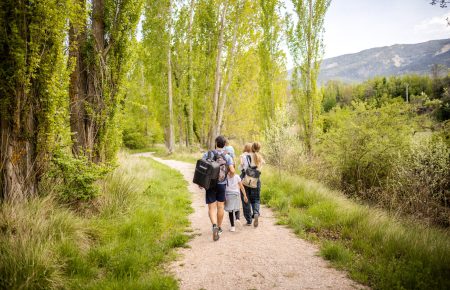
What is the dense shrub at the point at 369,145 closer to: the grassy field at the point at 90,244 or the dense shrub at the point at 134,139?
the grassy field at the point at 90,244

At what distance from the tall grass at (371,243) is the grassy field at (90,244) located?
2.68 metres

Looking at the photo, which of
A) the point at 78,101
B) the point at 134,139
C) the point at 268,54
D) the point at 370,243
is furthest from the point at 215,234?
the point at 134,139

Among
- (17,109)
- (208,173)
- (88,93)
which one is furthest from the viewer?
(88,93)

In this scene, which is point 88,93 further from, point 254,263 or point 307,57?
point 307,57

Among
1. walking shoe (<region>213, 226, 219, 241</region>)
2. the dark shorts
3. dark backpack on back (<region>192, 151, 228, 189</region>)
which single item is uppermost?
dark backpack on back (<region>192, 151, 228, 189</region>)

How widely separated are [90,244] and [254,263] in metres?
2.79

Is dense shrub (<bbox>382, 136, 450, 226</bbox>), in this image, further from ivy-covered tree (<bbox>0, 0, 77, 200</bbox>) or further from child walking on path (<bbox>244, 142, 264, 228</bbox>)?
ivy-covered tree (<bbox>0, 0, 77, 200</bbox>)

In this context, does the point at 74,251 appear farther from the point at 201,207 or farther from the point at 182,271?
the point at 201,207

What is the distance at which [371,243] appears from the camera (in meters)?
4.63

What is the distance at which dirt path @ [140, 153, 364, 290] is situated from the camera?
11.7 ft

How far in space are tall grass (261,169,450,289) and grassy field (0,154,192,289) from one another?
2678 millimetres

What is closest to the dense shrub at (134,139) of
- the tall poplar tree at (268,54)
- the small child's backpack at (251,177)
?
the tall poplar tree at (268,54)

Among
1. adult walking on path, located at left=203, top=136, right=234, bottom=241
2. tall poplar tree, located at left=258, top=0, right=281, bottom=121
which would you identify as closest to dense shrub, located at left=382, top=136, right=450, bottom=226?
adult walking on path, located at left=203, top=136, right=234, bottom=241

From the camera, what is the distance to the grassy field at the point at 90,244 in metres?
3.20
